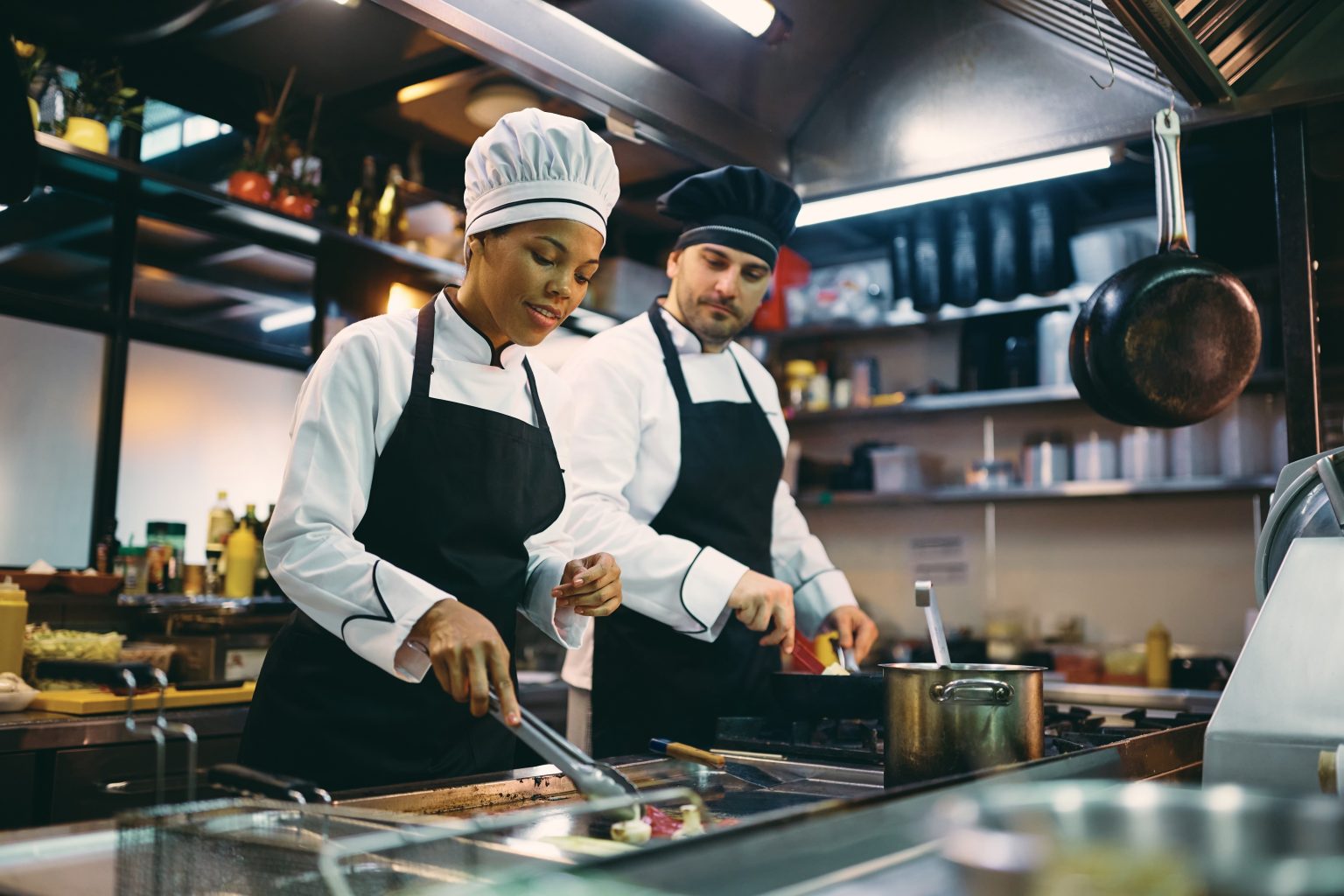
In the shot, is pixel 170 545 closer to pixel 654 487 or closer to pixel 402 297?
pixel 402 297

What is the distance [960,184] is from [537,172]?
6.51 feet

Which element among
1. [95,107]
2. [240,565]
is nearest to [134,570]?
[240,565]

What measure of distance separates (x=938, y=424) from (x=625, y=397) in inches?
113

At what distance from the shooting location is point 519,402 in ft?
5.79

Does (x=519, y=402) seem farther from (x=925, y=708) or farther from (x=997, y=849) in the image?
(x=997, y=849)

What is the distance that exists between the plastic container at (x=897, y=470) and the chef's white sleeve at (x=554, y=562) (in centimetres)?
291

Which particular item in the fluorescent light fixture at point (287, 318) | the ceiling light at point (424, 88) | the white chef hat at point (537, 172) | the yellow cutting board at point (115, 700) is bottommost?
the yellow cutting board at point (115, 700)

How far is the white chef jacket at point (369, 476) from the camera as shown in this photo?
53.9 inches

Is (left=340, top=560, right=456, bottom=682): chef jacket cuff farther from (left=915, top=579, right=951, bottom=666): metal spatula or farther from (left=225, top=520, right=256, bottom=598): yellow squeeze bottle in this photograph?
(left=225, top=520, right=256, bottom=598): yellow squeeze bottle

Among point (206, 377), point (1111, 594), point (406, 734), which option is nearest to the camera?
point (406, 734)

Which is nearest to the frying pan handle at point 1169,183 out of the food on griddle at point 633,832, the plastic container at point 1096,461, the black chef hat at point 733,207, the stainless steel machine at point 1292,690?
the black chef hat at point 733,207

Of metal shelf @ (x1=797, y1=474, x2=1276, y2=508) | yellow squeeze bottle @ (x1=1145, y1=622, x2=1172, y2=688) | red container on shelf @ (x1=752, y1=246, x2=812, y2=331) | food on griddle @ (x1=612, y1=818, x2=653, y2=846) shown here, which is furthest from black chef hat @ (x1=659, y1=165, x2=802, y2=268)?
red container on shelf @ (x1=752, y1=246, x2=812, y2=331)

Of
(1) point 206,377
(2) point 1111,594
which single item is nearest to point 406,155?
(1) point 206,377

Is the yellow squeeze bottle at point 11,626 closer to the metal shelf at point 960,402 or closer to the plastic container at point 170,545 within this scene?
the plastic container at point 170,545
